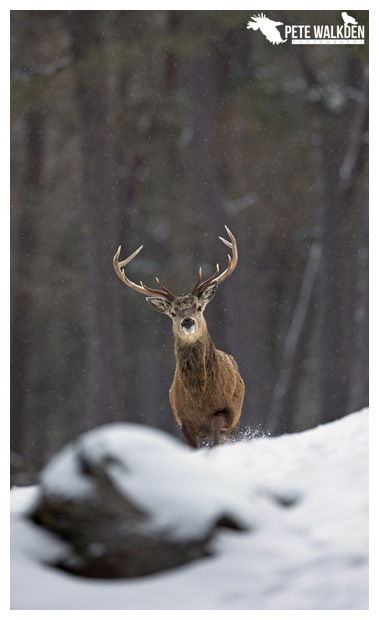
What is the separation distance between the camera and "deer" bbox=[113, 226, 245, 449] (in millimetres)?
7180

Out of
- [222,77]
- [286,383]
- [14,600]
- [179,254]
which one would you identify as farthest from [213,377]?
[179,254]

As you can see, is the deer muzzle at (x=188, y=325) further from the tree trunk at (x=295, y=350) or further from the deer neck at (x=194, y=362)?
the tree trunk at (x=295, y=350)

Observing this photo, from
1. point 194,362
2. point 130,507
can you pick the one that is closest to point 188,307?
point 194,362

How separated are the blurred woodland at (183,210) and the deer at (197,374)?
4.70 ft

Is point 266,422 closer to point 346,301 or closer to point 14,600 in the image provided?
point 346,301

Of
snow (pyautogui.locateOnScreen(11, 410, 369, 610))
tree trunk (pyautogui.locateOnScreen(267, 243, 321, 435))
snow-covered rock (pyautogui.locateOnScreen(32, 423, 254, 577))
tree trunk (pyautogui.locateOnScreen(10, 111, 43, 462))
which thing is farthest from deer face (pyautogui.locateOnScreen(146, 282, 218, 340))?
tree trunk (pyautogui.locateOnScreen(267, 243, 321, 435))

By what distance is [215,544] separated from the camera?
421cm

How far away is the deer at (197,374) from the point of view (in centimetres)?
718

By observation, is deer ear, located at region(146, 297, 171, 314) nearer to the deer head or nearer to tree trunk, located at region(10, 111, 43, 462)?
the deer head

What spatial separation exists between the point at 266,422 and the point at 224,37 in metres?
4.63

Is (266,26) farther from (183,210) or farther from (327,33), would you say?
(183,210)

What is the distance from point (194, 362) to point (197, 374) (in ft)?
0.34

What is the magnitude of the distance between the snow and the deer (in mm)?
2305

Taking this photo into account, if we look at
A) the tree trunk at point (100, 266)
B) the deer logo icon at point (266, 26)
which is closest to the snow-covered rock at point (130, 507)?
the deer logo icon at point (266, 26)
